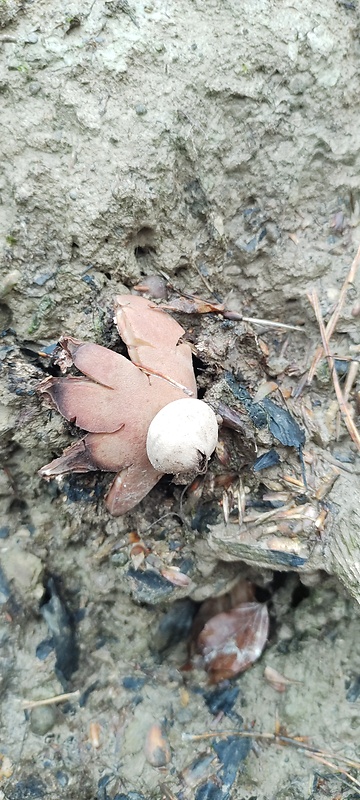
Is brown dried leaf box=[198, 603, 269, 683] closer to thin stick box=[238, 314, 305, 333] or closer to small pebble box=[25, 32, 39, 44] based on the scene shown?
thin stick box=[238, 314, 305, 333]

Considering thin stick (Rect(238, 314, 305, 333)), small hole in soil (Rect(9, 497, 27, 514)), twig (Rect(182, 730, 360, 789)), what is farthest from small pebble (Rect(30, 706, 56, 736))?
thin stick (Rect(238, 314, 305, 333))

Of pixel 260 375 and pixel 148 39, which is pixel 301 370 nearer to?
pixel 260 375

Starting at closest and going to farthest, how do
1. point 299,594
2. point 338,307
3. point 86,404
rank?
1. point 86,404
2. point 338,307
3. point 299,594

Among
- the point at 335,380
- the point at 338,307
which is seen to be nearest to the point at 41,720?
the point at 335,380

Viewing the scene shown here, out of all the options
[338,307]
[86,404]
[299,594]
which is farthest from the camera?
[299,594]

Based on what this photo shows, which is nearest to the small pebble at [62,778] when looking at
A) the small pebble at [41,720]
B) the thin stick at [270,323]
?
the small pebble at [41,720]

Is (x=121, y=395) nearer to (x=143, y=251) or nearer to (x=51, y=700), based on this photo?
(x=143, y=251)

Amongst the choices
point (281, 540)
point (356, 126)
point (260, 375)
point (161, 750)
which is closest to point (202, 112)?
point (356, 126)

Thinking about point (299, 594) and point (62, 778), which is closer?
point (62, 778)
